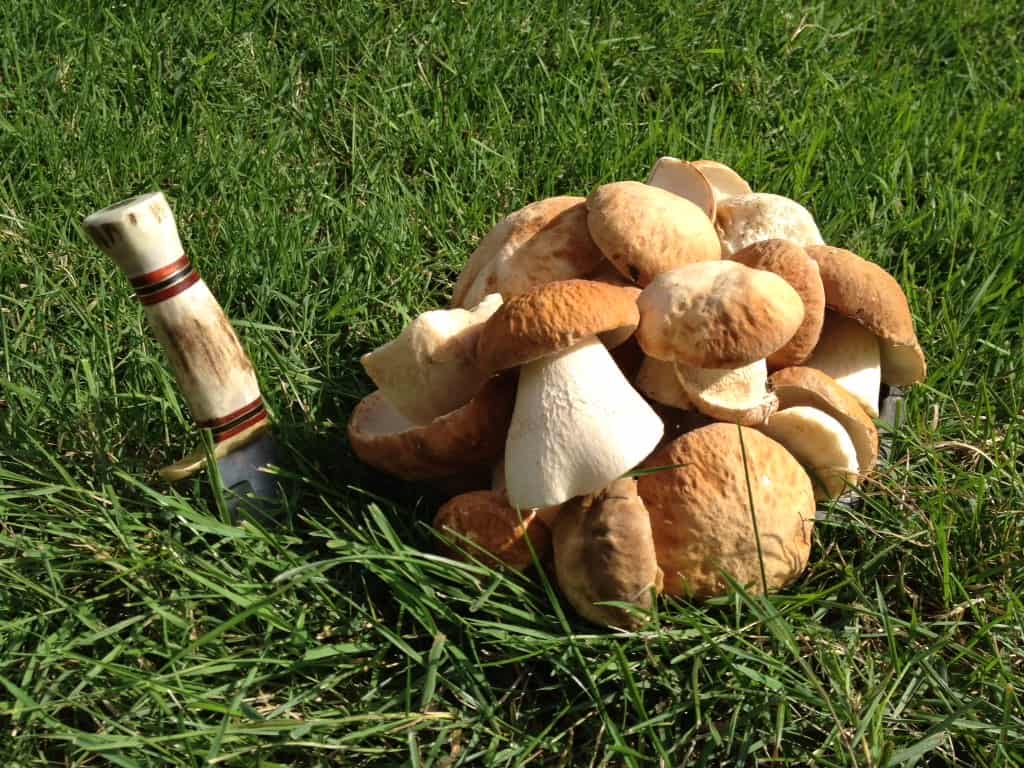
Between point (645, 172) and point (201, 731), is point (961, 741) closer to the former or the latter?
point (201, 731)

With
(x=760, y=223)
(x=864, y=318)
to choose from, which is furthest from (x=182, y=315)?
(x=864, y=318)

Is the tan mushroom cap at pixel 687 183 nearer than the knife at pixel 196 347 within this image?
No

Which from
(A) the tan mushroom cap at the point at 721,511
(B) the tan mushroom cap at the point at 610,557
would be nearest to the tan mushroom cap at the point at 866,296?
(A) the tan mushroom cap at the point at 721,511

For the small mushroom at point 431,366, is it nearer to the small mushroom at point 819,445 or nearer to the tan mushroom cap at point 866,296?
the small mushroom at point 819,445

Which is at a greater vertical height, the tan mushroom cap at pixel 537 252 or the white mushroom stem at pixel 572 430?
the tan mushroom cap at pixel 537 252

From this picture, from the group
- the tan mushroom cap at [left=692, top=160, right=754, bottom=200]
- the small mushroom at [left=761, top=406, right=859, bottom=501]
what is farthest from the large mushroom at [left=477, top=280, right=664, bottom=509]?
the tan mushroom cap at [left=692, top=160, right=754, bottom=200]

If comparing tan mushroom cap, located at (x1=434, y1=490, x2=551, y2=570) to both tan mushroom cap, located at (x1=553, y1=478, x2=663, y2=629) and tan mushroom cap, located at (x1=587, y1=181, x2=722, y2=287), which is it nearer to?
tan mushroom cap, located at (x1=553, y1=478, x2=663, y2=629)

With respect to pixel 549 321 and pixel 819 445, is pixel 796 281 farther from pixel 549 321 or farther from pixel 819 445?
pixel 549 321
